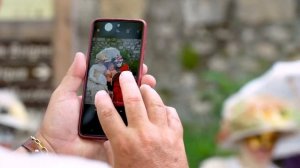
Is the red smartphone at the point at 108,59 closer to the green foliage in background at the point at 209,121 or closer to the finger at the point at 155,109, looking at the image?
the finger at the point at 155,109

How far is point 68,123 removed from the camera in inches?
68.2

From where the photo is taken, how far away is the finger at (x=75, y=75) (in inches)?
68.5

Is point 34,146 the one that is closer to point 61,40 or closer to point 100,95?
point 100,95

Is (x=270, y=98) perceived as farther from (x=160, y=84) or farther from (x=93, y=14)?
(x=160, y=84)

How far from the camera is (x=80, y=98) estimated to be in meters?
1.76

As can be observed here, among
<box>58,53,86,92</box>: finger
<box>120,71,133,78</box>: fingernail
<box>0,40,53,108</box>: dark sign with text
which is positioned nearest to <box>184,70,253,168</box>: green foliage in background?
<box>0,40,53,108</box>: dark sign with text

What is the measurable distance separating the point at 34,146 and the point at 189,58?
6134 mm

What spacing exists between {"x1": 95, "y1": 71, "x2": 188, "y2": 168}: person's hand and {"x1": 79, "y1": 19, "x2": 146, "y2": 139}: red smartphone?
0.13m

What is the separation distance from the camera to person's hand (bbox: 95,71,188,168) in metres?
1.42

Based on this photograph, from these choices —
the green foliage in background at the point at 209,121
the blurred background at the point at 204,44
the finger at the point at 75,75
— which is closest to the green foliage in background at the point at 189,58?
the blurred background at the point at 204,44

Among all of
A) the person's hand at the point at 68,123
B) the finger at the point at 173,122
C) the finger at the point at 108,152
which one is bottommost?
the finger at the point at 108,152

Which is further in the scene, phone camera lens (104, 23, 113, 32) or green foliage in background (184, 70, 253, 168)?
green foliage in background (184, 70, 253, 168)

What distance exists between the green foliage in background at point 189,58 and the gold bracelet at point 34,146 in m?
6.08

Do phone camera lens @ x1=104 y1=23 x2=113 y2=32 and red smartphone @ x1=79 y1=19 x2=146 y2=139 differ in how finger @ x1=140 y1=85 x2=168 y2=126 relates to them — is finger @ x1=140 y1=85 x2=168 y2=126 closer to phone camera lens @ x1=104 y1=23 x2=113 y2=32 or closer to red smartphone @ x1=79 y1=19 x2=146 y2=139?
red smartphone @ x1=79 y1=19 x2=146 y2=139
